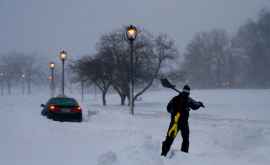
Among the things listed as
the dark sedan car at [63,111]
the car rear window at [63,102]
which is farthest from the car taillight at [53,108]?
the car rear window at [63,102]

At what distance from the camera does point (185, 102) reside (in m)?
8.18

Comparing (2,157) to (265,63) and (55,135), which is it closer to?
(55,135)

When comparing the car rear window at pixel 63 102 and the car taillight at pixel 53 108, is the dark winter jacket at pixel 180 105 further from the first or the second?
the car rear window at pixel 63 102

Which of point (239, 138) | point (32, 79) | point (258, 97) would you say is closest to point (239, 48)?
point (258, 97)

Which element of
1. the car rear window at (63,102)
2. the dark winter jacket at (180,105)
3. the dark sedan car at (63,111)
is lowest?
the dark sedan car at (63,111)

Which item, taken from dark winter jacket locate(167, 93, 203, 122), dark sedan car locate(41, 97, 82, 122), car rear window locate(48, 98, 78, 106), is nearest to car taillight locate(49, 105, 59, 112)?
dark sedan car locate(41, 97, 82, 122)

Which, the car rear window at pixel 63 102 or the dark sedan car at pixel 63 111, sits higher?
the car rear window at pixel 63 102

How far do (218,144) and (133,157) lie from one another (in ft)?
13.6

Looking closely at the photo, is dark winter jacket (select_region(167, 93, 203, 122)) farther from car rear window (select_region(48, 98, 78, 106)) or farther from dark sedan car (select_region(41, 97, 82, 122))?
car rear window (select_region(48, 98, 78, 106))

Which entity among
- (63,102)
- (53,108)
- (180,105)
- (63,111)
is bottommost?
(63,111)

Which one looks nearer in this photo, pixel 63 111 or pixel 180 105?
pixel 180 105

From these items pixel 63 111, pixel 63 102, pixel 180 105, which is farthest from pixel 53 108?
pixel 180 105

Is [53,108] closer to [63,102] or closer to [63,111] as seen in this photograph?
[63,111]

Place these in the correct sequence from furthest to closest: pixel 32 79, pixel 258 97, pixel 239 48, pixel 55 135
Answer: pixel 32 79 < pixel 239 48 < pixel 258 97 < pixel 55 135
